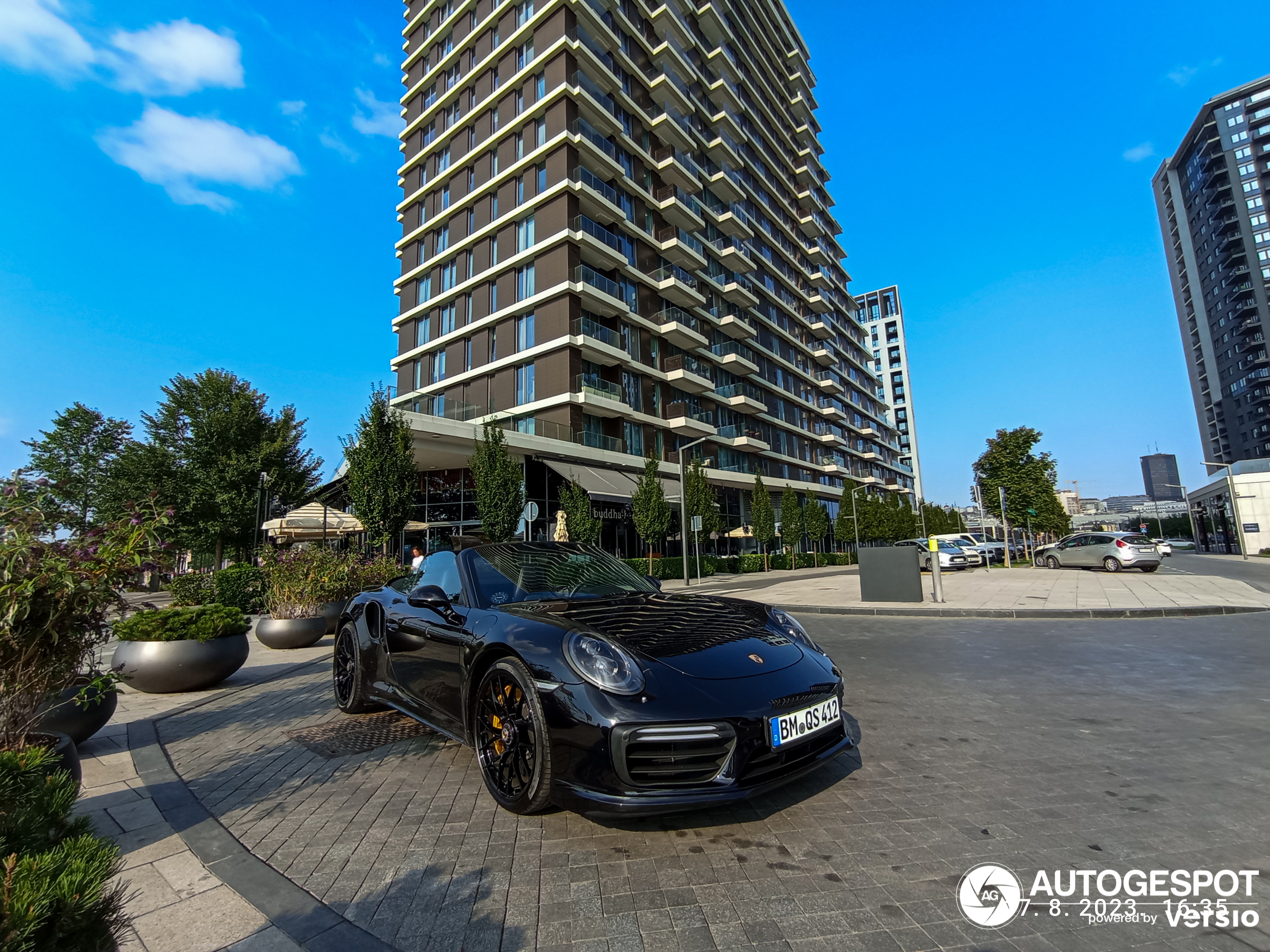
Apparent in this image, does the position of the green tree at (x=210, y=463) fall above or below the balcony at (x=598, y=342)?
below

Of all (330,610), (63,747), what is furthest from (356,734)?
(330,610)

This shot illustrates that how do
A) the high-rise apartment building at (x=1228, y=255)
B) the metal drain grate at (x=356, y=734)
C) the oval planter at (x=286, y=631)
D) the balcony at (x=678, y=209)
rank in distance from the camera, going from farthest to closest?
the high-rise apartment building at (x=1228, y=255), the balcony at (x=678, y=209), the oval planter at (x=286, y=631), the metal drain grate at (x=356, y=734)

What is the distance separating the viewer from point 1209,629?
841cm

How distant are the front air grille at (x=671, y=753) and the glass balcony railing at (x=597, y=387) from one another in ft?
87.2

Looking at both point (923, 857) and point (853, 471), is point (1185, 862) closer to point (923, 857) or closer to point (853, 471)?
point (923, 857)

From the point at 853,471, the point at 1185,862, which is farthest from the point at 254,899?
the point at 853,471

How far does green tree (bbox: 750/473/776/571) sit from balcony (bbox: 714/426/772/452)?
4.15 m

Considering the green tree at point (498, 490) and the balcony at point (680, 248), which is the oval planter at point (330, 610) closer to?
the green tree at point (498, 490)

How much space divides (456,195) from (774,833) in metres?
41.1

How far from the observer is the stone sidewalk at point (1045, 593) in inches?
424

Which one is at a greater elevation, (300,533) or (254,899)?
(300,533)

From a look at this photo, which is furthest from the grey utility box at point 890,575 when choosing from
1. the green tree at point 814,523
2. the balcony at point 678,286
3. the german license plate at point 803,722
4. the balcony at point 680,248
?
the green tree at point 814,523

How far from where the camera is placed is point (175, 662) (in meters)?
5.80

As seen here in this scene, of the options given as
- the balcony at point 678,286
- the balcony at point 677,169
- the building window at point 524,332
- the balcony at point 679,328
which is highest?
the balcony at point 677,169
